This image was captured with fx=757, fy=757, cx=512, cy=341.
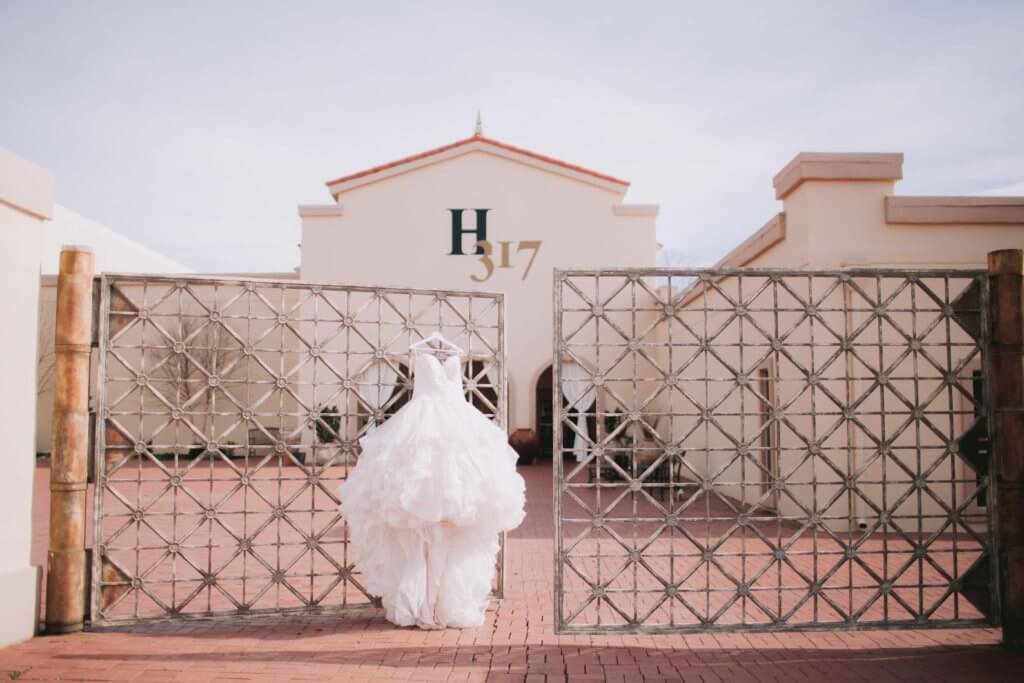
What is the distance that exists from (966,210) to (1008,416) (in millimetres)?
5057

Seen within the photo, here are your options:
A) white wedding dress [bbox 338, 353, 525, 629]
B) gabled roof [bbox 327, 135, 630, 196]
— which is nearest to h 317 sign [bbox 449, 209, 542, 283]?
gabled roof [bbox 327, 135, 630, 196]

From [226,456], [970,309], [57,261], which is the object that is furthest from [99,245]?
[970,309]

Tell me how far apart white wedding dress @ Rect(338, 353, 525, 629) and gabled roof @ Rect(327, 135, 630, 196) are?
46.8 ft

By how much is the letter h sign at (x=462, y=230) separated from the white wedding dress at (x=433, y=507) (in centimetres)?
1355

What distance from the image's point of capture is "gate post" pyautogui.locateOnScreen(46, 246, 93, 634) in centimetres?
525

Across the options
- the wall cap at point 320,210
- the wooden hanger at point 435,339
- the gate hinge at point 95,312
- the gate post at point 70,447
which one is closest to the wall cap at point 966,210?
the wooden hanger at point 435,339

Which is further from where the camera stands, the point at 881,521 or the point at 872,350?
the point at 872,350

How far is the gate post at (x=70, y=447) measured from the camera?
5.25m

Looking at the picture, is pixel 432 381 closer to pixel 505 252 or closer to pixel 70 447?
pixel 70 447

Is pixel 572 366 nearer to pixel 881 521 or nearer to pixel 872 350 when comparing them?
pixel 872 350

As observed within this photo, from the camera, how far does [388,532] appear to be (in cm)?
537

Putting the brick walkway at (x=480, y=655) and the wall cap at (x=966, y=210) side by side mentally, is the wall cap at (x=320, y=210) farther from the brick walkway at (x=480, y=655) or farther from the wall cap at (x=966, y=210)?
the brick walkway at (x=480, y=655)

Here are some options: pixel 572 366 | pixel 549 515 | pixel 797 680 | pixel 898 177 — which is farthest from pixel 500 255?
pixel 797 680

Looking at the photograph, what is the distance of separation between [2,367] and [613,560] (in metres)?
6.00
